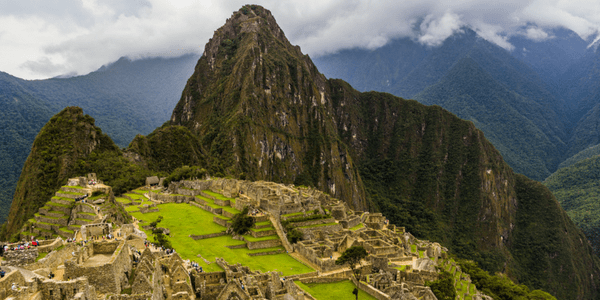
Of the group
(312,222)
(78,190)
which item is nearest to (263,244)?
(312,222)

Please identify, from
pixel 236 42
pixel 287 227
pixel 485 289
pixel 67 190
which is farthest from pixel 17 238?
pixel 236 42

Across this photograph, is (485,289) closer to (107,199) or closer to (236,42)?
(107,199)

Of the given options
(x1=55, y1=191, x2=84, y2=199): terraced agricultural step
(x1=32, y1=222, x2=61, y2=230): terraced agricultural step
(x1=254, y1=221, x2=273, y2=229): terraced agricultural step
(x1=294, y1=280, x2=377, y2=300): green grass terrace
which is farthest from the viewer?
(x1=254, y1=221, x2=273, y2=229): terraced agricultural step

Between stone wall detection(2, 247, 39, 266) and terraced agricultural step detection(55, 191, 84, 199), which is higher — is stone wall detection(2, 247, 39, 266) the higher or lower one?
the lower one

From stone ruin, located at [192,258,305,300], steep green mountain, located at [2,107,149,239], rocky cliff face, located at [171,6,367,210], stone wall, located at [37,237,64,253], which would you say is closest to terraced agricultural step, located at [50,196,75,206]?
steep green mountain, located at [2,107,149,239]

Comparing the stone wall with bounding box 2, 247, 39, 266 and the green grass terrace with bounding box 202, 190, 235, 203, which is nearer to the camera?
the stone wall with bounding box 2, 247, 39, 266

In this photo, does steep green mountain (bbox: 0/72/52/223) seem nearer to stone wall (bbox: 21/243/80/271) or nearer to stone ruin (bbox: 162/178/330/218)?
stone ruin (bbox: 162/178/330/218)

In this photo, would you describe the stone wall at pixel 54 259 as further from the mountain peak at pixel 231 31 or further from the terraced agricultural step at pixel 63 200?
the mountain peak at pixel 231 31

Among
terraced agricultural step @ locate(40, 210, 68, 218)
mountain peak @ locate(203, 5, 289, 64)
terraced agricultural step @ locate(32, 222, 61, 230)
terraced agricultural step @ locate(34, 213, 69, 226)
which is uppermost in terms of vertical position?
mountain peak @ locate(203, 5, 289, 64)
